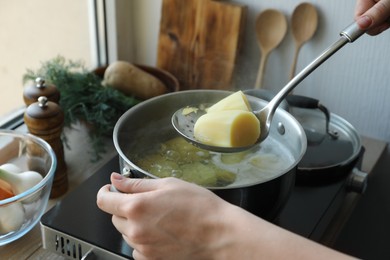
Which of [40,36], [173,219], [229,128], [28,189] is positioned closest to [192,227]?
[173,219]

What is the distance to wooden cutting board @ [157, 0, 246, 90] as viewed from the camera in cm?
100

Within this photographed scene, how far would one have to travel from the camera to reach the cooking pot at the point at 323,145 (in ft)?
2.57

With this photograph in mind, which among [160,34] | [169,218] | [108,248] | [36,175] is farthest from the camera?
[160,34]

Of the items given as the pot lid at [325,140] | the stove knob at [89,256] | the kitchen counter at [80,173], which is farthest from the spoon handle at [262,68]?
the stove knob at [89,256]

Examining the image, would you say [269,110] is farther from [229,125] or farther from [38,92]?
[38,92]

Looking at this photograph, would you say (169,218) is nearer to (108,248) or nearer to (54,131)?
(108,248)

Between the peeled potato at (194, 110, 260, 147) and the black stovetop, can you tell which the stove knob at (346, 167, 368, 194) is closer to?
the black stovetop

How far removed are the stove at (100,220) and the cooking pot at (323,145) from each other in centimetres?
2

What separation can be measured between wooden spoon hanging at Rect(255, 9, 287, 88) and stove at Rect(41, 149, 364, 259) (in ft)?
1.07

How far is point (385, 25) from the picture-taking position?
776 mm

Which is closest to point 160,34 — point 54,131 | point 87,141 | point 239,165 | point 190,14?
point 190,14

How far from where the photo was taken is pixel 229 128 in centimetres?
65

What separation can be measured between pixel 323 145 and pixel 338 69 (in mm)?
201

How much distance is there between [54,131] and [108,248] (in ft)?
0.77
